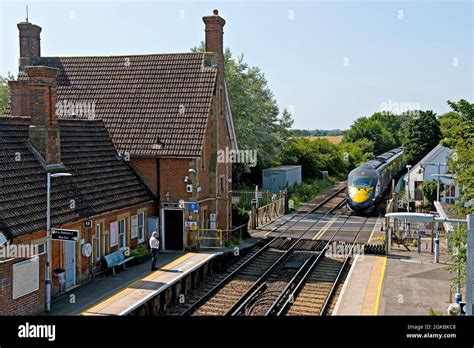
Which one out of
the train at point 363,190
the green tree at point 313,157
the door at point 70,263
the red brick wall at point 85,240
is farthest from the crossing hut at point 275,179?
the door at point 70,263

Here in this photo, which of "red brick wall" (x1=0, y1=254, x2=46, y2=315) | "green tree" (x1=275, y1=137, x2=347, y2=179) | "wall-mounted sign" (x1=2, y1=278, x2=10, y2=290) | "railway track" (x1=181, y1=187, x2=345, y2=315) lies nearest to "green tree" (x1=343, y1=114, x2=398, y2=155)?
"green tree" (x1=275, y1=137, x2=347, y2=179)

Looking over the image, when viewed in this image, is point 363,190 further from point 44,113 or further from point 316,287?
point 44,113

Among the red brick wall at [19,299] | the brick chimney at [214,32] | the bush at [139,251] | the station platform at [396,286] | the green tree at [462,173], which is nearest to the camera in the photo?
the red brick wall at [19,299]

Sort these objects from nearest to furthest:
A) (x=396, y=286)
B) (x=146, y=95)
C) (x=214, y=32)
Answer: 1. (x=396, y=286)
2. (x=146, y=95)
3. (x=214, y=32)

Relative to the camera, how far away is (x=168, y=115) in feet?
79.7

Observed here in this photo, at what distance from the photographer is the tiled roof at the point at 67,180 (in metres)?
15.3

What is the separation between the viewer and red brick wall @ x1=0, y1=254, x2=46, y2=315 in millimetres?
12648

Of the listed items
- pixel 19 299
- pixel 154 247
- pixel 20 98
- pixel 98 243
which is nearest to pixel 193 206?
pixel 154 247

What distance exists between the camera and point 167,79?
2552cm

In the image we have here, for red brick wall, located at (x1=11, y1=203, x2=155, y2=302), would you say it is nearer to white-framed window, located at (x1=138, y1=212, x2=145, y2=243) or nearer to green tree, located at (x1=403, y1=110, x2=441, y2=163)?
white-framed window, located at (x1=138, y1=212, x2=145, y2=243)

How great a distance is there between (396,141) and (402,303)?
96.4 meters

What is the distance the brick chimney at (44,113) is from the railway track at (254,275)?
7.38 metres

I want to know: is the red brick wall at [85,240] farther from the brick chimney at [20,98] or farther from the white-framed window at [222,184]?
the brick chimney at [20,98]

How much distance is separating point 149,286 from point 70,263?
109 inches
